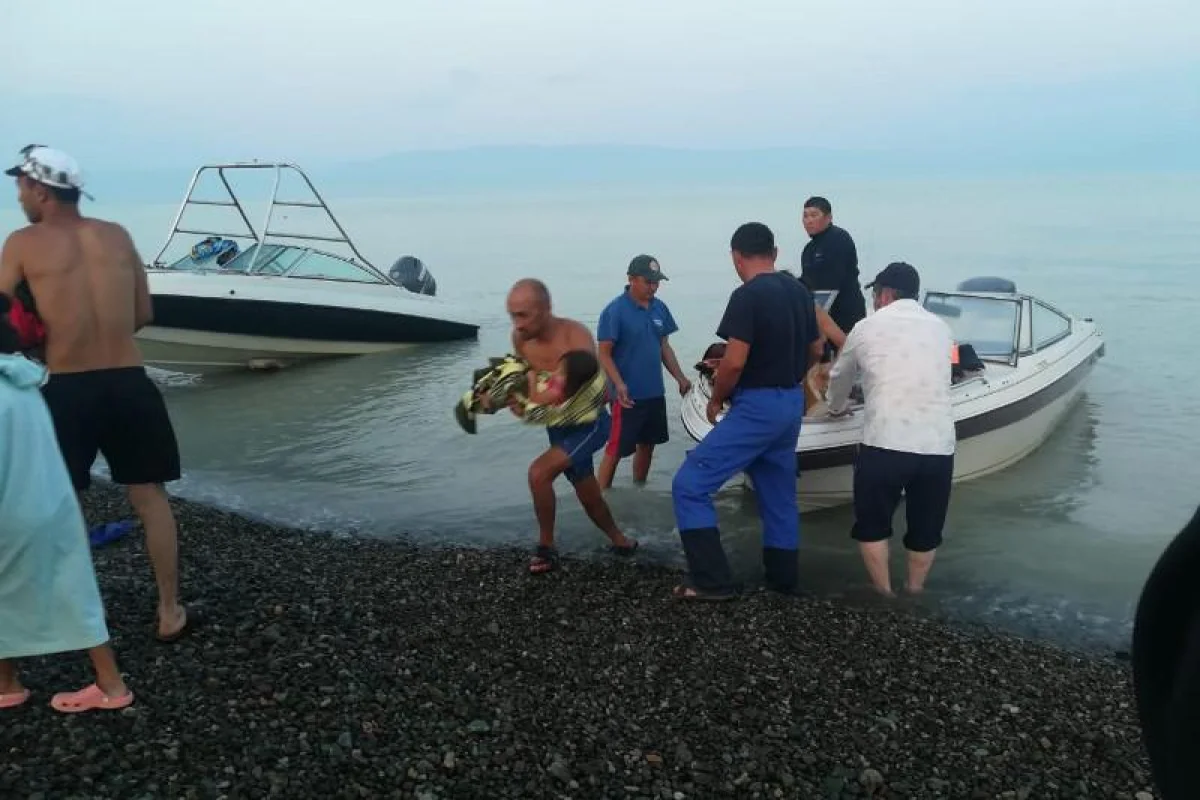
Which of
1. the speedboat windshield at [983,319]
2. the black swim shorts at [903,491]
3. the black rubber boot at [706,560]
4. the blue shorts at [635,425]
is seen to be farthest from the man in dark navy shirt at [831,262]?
the black rubber boot at [706,560]

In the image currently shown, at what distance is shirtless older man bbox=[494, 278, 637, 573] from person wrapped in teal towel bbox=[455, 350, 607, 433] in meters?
0.06

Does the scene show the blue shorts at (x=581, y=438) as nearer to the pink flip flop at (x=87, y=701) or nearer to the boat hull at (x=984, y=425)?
the boat hull at (x=984, y=425)

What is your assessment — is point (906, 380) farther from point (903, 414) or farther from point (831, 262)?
point (831, 262)

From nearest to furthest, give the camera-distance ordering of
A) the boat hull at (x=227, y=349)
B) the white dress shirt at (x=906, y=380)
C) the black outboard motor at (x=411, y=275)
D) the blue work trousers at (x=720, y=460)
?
1. the blue work trousers at (x=720, y=460)
2. the white dress shirt at (x=906, y=380)
3. the boat hull at (x=227, y=349)
4. the black outboard motor at (x=411, y=275)

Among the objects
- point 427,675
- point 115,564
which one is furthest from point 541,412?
point 115,564

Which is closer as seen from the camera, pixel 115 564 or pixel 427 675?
pixel 427 675

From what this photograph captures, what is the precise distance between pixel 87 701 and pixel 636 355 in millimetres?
4383

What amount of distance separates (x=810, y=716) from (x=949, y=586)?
2762mm

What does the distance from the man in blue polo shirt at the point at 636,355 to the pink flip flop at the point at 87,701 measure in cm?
396

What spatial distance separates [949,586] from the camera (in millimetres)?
6281

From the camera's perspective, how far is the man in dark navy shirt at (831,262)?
7734 mm

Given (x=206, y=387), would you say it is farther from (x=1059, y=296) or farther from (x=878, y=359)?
(x=1059, y=296)

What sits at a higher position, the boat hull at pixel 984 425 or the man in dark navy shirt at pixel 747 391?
the man in dark navy shirt at pixel 747 391

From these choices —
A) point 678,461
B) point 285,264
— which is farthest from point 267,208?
point 678,461
